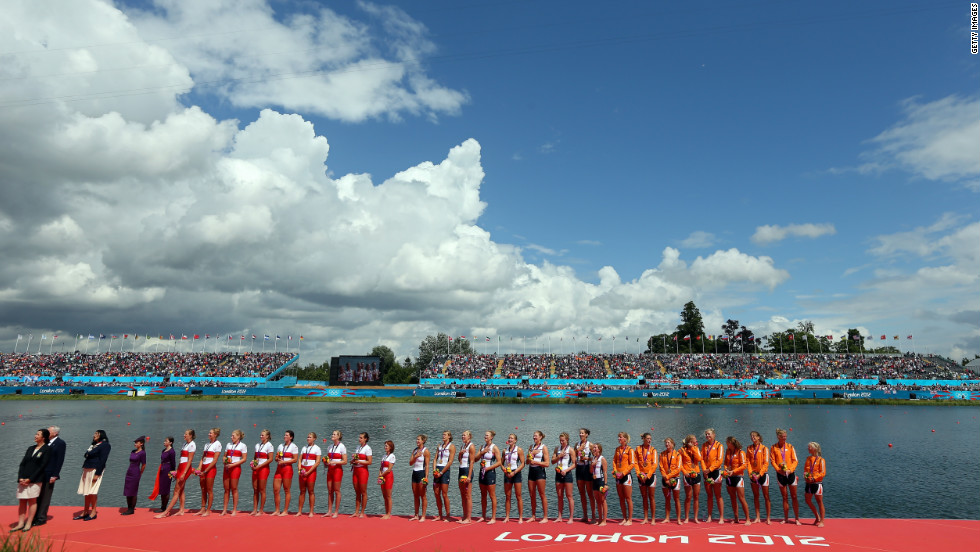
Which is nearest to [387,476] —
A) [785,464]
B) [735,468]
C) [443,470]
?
[443,470]

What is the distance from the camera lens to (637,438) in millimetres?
37375

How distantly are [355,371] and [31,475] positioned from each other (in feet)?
257

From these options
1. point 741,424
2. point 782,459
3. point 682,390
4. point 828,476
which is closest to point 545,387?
point 682,390

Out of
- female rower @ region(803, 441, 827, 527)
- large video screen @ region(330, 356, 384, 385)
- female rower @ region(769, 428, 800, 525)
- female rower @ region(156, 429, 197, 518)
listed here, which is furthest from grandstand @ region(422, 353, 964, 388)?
female rower @ region(156, 429, 197, 518)

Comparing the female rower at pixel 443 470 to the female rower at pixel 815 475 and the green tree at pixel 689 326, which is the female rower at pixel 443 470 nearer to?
the female rower at pixel 815 475

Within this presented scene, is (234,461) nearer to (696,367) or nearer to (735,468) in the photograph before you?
(735,468)

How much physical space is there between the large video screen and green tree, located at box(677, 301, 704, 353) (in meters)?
80.9

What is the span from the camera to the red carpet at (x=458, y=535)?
36.0 feet

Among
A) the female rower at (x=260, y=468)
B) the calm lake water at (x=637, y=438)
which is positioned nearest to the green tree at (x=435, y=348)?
the calm lake water at (x=637, y=438)

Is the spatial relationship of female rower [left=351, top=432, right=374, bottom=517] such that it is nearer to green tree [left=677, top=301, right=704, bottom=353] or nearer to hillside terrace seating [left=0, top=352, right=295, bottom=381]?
hillside terrace seating [left=0, top=352, right=295, bottom=381]

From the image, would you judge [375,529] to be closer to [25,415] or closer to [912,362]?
[25,415]

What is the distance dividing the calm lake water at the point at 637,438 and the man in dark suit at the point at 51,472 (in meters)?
5.08

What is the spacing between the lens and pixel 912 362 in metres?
89.8

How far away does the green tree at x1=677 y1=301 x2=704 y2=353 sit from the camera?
13425cm
